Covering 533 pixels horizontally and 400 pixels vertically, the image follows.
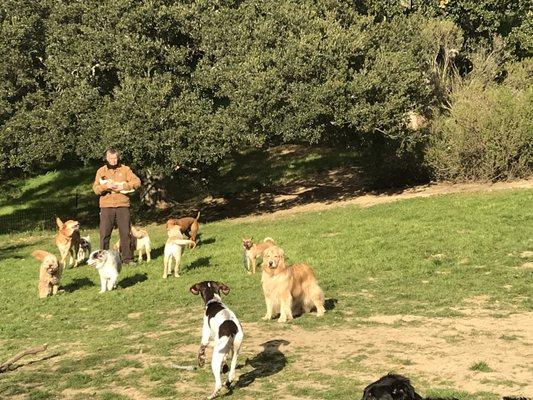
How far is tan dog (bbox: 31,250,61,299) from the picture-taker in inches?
489

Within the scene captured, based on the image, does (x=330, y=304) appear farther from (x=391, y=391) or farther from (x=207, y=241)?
(x=207, y=241)

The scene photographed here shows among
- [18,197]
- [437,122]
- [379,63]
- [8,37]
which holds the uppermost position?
[8,37]

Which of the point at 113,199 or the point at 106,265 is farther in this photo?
the point at 113,199

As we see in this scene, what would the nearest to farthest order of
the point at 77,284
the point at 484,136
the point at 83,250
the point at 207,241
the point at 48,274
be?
the point at 48,274
the point at 77,284
the point at 83,250
the point at 207,241
the point at 484,136

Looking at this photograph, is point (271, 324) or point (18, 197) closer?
point (271, 324)

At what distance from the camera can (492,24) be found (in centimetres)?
2809

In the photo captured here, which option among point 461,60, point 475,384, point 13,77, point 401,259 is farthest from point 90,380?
point 461,60

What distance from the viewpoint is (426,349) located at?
787 centimetres

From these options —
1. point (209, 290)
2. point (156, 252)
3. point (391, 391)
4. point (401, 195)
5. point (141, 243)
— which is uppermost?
point (391, 391)

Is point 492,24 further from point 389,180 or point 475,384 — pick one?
point 475,384

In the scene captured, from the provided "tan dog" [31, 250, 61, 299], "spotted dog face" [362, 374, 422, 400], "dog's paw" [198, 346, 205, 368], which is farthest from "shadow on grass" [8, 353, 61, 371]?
"spotted dog face" [362, 374, 422, 400]

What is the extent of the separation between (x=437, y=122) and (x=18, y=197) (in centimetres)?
2220

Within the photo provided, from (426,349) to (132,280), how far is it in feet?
24.4

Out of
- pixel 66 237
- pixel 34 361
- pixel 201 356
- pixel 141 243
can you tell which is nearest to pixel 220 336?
pixel 201 356
